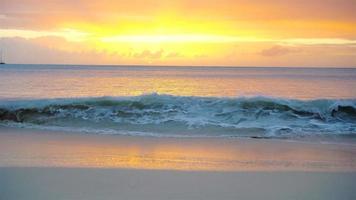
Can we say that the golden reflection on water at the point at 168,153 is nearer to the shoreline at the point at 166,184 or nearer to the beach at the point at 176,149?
the beach at the point at 176,149

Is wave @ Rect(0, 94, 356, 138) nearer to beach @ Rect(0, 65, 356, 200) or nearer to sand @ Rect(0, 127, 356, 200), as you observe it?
beach @ Rect(0, 65, 356, 200)

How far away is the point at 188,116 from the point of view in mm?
10234

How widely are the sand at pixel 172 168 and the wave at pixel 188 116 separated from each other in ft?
4.19

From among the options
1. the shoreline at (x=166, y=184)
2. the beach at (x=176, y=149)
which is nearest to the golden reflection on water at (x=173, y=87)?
the beach at (x=176, y=149)

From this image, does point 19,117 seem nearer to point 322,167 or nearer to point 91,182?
point 91,182

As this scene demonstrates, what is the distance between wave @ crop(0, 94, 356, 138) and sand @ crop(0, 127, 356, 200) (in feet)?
4.19

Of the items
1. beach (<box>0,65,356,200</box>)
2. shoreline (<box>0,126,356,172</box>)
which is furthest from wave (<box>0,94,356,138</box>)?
shoreline (<box>0,126,356,172</box>)

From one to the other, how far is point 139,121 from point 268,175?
17.4 feet

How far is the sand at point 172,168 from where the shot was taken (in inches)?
162

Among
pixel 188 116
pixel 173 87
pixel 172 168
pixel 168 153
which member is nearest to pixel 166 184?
pixel 172 168

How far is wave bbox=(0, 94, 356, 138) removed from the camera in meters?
8.71

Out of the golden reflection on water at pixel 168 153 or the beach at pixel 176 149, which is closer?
the beach at pixel 176 149

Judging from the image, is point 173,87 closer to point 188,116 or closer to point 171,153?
point 188,116

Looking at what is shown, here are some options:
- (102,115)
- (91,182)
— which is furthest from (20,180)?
(102,115)
